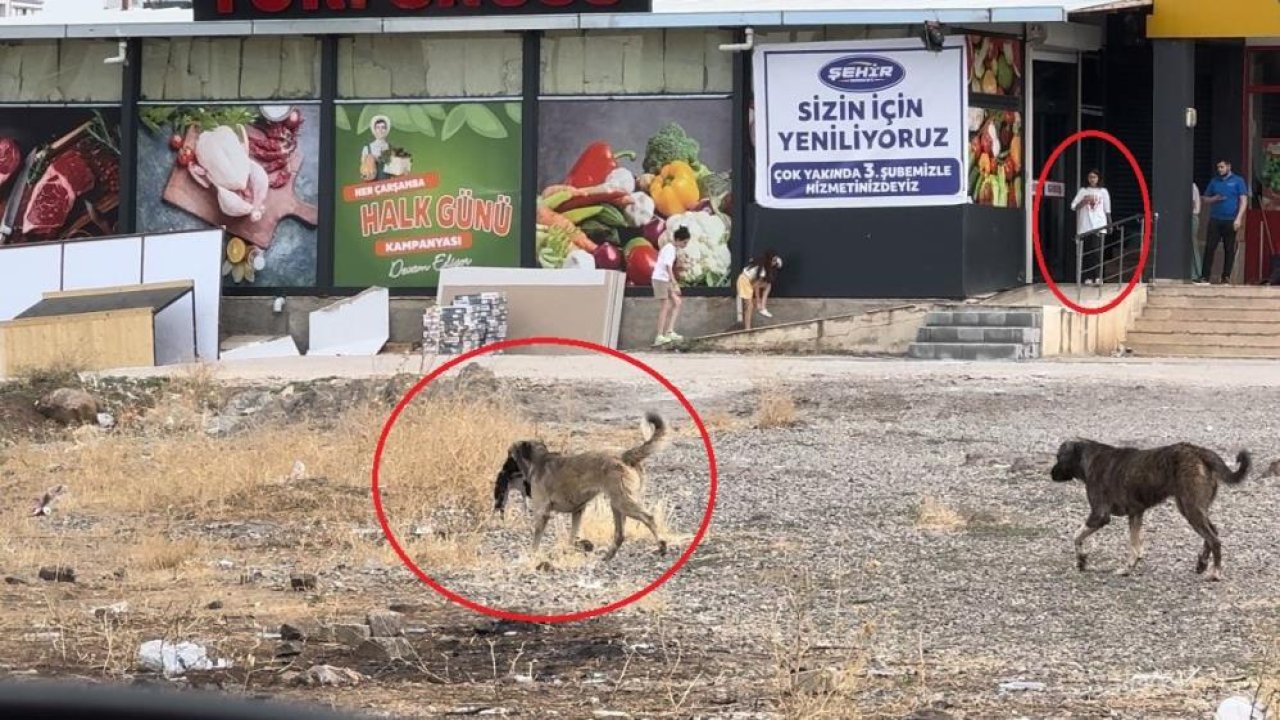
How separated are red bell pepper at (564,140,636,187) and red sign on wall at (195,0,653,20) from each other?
6.08 ft

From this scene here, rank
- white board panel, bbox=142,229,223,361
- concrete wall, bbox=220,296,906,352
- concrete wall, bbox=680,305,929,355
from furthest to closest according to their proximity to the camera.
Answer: white board panel, bbox=142,229,223,361 → concrete wall, bbox=220,296,906,352 → concrete wall, bbox=680,305,929,355

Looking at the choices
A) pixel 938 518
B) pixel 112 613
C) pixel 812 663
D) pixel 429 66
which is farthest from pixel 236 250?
pixel 812 663

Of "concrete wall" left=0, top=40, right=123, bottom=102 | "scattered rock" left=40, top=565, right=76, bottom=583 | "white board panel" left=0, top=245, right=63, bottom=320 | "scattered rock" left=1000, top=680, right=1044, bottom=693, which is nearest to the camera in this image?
"scattered rock" left=1000, top=680, right=1044, bottom=693

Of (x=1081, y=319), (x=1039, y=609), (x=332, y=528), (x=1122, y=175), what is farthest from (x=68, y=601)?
(x=1122, y=175)

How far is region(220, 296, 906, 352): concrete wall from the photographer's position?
87.8ft

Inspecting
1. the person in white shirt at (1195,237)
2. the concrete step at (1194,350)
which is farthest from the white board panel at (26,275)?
the person in white shirt at (1195,237)

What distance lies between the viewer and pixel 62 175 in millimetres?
30016

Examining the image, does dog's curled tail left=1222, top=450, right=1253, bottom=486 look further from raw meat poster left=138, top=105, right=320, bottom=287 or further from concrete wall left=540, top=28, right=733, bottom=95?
raw meat poster left=138, top=105, right=320, bottom=287

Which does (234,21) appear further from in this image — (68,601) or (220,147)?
(68,601)

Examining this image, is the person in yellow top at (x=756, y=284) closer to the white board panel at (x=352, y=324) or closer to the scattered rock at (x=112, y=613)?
the white board panel at (x=352, y=324)

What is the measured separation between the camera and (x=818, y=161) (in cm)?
2741

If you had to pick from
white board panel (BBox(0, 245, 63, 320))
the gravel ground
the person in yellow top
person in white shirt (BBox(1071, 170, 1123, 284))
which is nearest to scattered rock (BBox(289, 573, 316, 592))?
the gravel ground

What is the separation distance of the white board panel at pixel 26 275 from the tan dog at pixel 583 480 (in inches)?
740

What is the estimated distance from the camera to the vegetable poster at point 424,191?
93.7 feet
